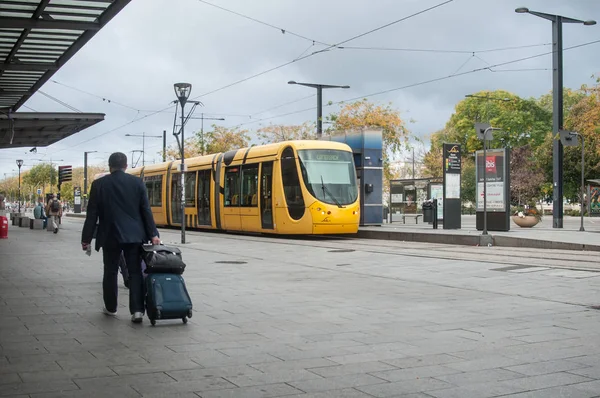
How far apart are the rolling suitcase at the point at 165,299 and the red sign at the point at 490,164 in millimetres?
17290

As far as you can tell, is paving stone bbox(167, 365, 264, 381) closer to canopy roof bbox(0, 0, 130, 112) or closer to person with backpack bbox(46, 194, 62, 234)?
canopy roof bbox(0, 0, 130, 112)

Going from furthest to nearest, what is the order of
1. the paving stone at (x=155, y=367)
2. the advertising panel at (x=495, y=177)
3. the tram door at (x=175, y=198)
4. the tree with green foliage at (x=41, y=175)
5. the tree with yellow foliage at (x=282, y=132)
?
the tree with green foliage at (x=41, y=175)
the tree with yellow foliage at (x=282, y=132)
the tram door at (x=175, y=198)
the advertising panel at (x=495, y=177)
the paving stone at (x=155, y=367)

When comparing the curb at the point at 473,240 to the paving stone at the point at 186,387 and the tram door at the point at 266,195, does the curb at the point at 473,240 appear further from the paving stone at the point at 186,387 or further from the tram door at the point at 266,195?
the paving stone at the point at 186,387

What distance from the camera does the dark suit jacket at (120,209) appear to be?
735 cm

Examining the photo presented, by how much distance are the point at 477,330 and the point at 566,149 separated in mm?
54238

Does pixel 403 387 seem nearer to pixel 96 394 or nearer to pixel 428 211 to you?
pixel 96 394

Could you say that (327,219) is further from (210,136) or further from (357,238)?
(210,136)

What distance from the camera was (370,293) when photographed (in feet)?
32.7

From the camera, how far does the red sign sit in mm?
22859

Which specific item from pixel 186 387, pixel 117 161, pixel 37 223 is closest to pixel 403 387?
pixel 186 387

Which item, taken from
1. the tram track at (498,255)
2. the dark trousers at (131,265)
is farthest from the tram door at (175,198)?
the dark trousers at (131,265)

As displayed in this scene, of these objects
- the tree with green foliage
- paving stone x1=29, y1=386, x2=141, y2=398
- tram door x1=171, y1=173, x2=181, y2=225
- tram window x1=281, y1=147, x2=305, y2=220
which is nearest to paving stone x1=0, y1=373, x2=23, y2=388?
paving stone x1=29, y1=386, x2=141, y2=398

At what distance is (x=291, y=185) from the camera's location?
22859 mm

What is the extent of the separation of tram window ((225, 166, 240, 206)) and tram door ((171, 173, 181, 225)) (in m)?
5.37
